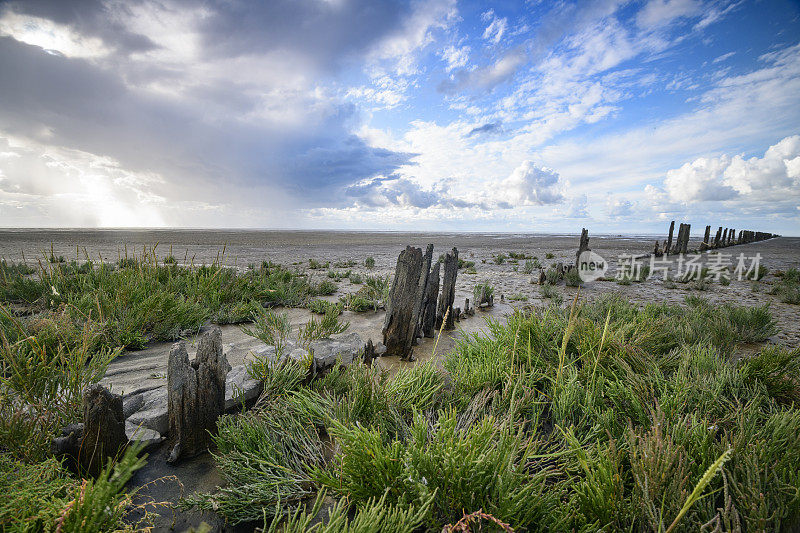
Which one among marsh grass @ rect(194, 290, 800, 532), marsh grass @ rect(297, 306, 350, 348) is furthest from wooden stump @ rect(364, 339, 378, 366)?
marsh grass @ rect(297, 306, 350, 348)

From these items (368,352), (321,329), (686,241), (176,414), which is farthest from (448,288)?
(686,241)

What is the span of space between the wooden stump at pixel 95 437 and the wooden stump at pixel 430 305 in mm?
4045

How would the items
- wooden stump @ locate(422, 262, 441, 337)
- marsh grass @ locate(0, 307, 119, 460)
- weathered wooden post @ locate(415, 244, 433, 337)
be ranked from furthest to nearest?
wooden stump @ locate(422, 262, 441, 337) < weathered wooden post @ locate(415, 244, 433, 337) < marsh grass @ locate(0, 307, 119, 460)

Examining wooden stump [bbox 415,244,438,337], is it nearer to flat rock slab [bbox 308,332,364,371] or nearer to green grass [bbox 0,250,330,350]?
flat rock slab [bbox 308,332,364,371]

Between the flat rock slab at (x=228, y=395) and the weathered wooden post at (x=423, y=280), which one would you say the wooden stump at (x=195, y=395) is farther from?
the weathered wooden post at (x=423, y=280)

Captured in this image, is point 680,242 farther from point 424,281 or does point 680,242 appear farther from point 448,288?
point 424,281

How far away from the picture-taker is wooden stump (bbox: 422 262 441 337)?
553 centimetres

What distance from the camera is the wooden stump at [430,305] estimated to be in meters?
5.53

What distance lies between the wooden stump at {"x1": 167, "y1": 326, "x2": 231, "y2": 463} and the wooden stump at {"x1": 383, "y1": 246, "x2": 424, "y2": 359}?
2.56 metres

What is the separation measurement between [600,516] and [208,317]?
5.85 metres

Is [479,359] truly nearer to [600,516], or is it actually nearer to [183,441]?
[600,516]

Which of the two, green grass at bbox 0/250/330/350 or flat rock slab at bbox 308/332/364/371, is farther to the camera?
green grass at bbox 0/250/330/350

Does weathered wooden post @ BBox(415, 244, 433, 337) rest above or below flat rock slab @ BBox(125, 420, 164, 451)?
above

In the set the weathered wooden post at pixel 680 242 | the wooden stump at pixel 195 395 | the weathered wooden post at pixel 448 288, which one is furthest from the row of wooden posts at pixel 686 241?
the wooden stump at pixel 195 395
